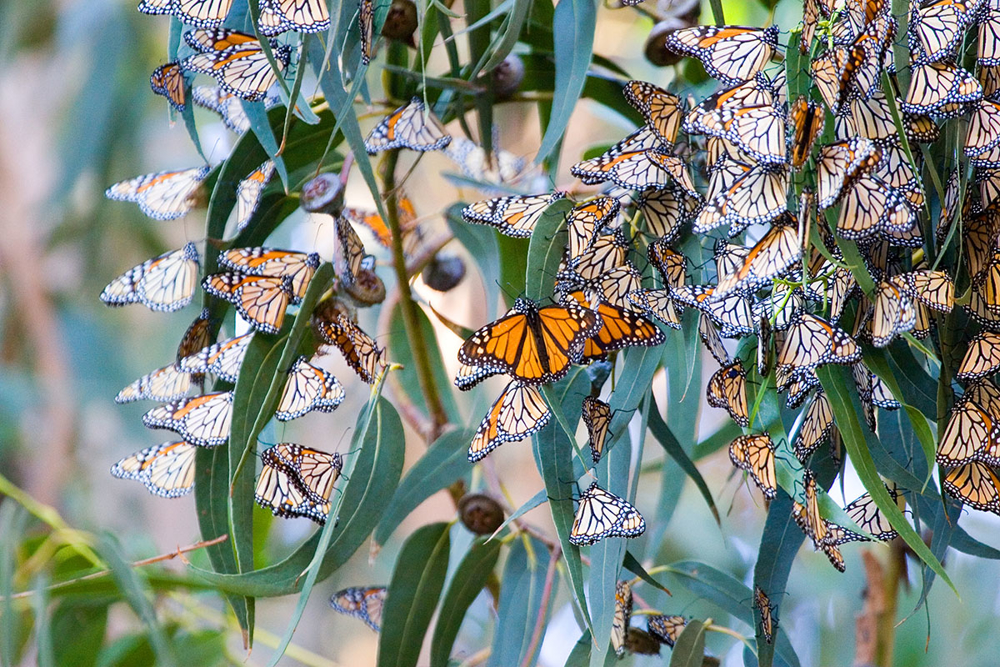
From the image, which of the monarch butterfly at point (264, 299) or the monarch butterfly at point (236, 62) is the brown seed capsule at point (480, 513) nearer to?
the monarch butterfly at point (264, 299)

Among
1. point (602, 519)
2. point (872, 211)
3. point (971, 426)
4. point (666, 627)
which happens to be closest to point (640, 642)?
point (666, 627)

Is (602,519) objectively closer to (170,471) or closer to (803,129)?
(803,129)

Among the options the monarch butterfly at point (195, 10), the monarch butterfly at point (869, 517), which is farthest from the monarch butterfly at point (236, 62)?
the monarch butterfly at point (869, 517)

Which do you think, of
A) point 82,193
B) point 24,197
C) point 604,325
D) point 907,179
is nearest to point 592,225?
point 604,325

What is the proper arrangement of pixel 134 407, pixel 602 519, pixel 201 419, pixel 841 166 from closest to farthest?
pixel 841 166, pixel 602 519, pixel 201 419, pixel 134 407

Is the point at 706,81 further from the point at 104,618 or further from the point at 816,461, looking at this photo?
the point at 104,618
